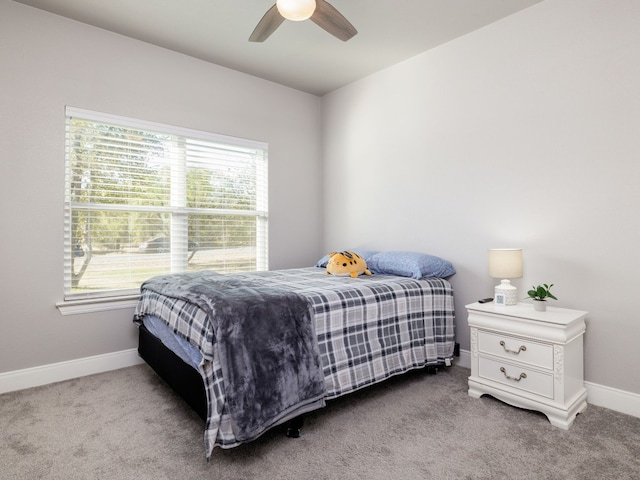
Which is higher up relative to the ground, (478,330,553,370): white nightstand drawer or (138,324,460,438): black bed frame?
(478,330,553,370): white nightstand drawer

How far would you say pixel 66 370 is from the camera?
275 cm

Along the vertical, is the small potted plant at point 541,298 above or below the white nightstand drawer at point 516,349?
above

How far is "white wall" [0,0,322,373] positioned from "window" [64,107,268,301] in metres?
0.11

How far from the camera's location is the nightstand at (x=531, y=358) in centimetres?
204

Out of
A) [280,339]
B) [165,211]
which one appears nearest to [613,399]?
[280,339]

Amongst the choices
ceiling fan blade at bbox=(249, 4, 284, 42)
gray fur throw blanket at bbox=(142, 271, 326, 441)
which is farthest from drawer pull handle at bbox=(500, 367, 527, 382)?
ceiling fan blade at bbox=(249, 4, 284, 42)

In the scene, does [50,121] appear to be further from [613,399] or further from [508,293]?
[613,399]

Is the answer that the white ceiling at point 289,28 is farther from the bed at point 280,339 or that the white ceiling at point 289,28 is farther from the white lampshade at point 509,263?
the bed at point 280,339

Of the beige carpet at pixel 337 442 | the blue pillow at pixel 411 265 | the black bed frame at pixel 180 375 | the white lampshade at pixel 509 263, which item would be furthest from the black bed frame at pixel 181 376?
the white lampshade at pixel 509 263

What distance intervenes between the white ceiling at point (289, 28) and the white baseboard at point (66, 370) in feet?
8.51

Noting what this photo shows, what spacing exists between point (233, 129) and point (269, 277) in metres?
1.64

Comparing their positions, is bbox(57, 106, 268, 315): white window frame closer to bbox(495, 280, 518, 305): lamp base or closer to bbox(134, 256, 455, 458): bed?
bbox(134, 256, 455, 458): bed

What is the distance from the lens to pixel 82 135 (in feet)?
9.36

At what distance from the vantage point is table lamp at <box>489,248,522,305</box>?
94.8 inches
